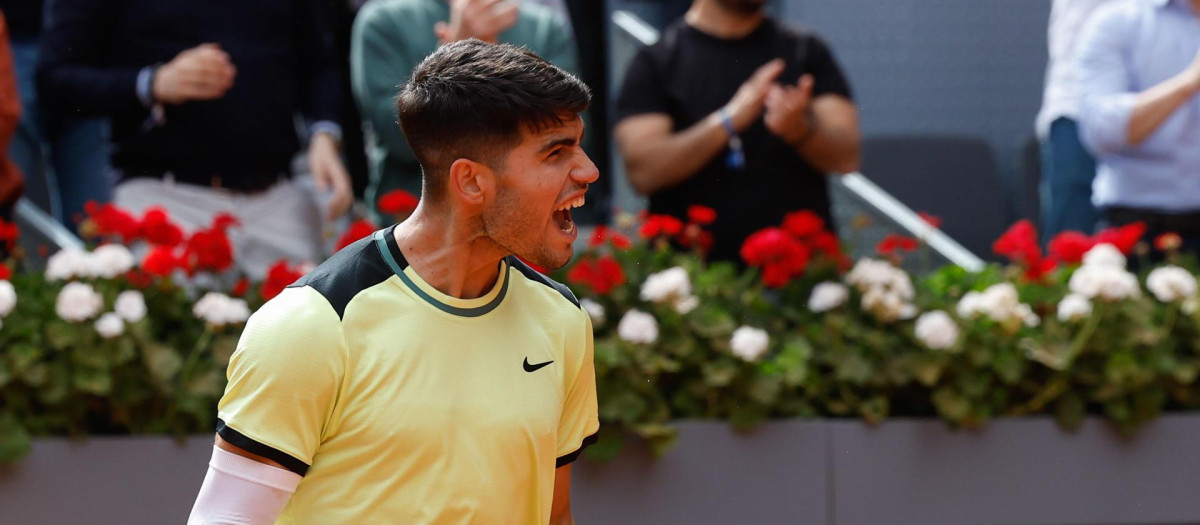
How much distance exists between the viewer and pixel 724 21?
185 inches

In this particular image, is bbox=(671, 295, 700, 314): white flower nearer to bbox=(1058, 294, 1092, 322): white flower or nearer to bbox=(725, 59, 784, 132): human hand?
bbox=(725, 59, 784, 132): human hand

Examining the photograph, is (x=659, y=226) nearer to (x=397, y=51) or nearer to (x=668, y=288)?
(x=668, y=288)

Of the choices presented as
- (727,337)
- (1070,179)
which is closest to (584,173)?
(727,337)

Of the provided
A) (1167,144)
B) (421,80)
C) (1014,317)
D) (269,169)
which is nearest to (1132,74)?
(1167,144)

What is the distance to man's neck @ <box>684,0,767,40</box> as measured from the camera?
15.4ft

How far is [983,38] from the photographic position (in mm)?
7996

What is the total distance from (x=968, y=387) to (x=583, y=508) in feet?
3.57

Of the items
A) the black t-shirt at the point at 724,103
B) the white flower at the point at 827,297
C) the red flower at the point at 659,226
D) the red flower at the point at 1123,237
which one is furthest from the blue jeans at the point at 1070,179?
the red flower at the point at 659,226

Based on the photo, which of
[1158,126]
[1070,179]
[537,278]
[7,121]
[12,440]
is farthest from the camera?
[1070,179]

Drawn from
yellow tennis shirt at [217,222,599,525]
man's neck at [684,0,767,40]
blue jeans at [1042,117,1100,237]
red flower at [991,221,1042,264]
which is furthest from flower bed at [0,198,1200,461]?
yellow tennis shirt at [217,222,599,525]

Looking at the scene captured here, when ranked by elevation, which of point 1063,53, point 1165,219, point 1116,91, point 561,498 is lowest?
point 561,498

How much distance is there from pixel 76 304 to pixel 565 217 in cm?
228

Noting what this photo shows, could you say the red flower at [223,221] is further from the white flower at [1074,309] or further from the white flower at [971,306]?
the white flower at [1074,309]

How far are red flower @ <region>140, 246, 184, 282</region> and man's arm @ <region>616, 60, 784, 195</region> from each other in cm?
138
